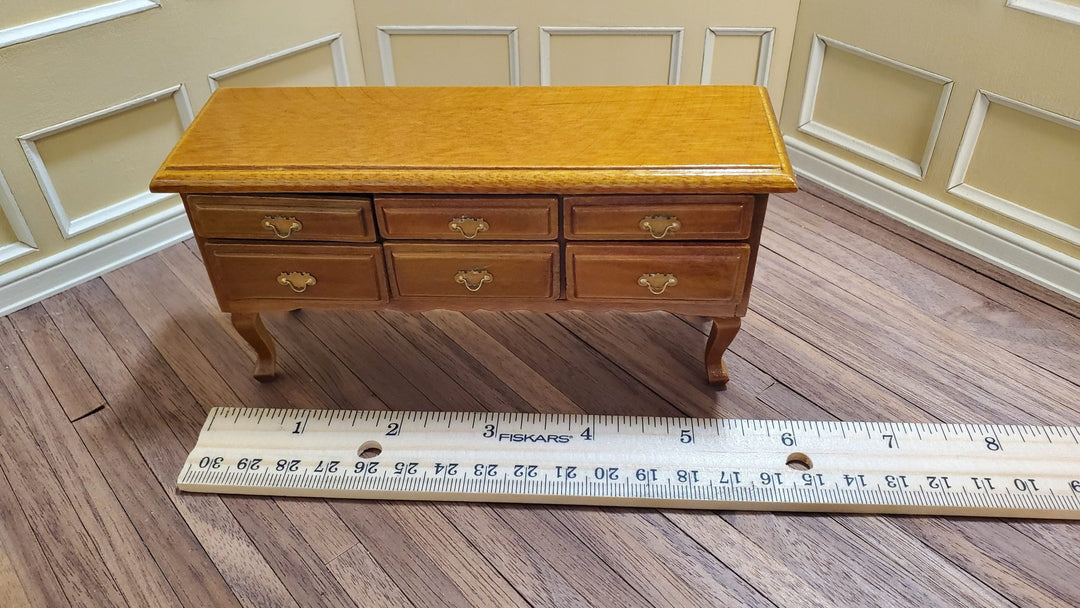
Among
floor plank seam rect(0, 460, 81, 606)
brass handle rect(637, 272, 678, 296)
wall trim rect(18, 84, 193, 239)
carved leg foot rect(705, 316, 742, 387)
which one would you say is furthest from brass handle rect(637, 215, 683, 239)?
wall trim rect(18, 84, 193, 239)

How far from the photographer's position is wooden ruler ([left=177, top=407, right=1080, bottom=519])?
67.1 inches

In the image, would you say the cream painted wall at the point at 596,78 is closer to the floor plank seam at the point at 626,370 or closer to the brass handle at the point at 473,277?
the floor plank seam at the point at 626,370

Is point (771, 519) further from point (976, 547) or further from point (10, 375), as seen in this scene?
point (10, 375)

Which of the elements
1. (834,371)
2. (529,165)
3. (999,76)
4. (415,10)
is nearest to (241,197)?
(529,165)

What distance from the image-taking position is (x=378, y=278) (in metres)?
1.76

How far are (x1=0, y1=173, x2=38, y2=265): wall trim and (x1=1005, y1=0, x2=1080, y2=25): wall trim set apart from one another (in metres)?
2.83

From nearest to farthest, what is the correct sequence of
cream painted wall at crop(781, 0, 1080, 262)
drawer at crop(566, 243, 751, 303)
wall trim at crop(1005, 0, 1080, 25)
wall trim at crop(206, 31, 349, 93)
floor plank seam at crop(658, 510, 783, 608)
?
1. floor plank seam at crop(658, 510, 783, 608)
2. drawer at crop(566, 243, 751, 303)
3. wall trim at crop(1005, 0, 1080, 25)
4. cream painted wall at crop(781, 0, 1080, 262)
5. wall trim at crop(206, 31, 349, 93)

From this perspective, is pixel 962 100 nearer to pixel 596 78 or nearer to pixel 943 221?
pixel 943 221

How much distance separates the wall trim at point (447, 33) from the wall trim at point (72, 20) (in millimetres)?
754

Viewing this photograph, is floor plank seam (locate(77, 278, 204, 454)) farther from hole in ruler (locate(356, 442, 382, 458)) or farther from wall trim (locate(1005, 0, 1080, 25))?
wall trim (locate(1005, 0, 1080, 25))

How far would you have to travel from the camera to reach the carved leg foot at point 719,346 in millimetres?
1846

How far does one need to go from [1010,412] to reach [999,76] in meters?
0.97

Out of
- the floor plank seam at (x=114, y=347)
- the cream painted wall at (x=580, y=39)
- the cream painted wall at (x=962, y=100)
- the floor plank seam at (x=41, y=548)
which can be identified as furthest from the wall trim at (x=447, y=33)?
the floor plank seam at (x=41, y=548)

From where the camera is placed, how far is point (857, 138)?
104 inches
